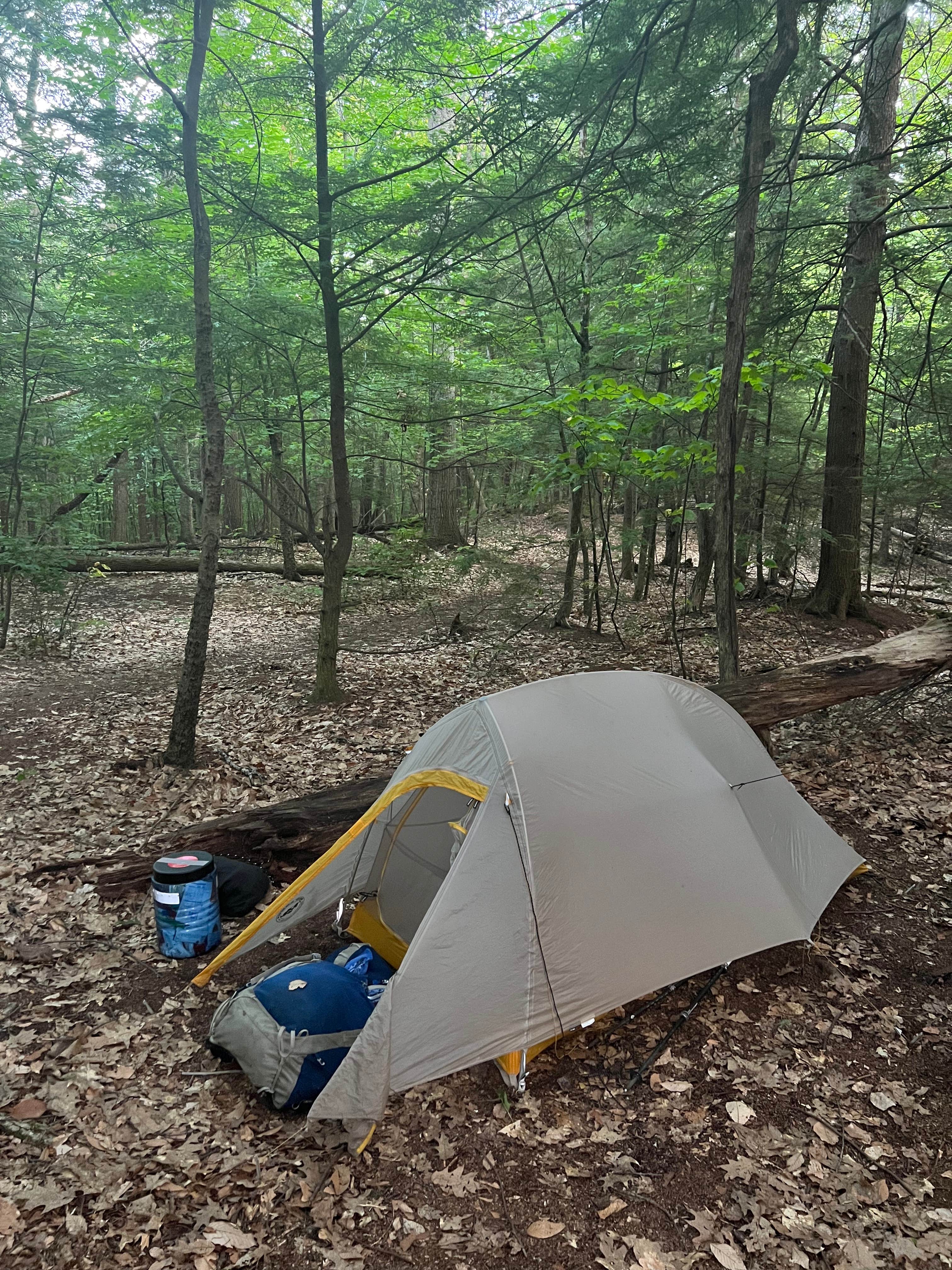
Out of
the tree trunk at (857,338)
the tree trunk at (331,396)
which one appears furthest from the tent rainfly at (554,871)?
the tree trunk at (857,338)

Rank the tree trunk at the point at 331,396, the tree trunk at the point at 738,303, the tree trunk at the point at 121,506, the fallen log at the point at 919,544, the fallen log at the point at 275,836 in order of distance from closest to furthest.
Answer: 1. the fallen log at the point at 275,836
2. the tree trunk at the point at 738,303
3. the tree trunk at the point at 331,396
4. the fallen log at the point at 919,544
5. the tree trunk at the point at 121,506

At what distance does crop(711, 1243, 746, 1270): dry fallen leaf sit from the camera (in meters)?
2.40

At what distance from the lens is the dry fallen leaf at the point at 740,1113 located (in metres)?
3.01

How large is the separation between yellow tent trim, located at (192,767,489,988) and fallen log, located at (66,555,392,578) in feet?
39.0

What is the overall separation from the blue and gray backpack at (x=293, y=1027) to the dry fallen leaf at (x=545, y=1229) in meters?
1.00

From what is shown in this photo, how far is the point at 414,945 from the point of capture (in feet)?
10.4

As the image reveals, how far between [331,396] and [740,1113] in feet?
22.7

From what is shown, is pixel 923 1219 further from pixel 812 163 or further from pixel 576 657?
pixel 812 163

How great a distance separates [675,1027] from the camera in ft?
11.4

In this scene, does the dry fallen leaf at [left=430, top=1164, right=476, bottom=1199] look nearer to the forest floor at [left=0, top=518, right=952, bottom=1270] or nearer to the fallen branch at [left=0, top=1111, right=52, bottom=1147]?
the forest floor at [left=0, top=518, right=952, bottom=1270]

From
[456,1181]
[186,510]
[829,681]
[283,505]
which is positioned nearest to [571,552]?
[829,681]

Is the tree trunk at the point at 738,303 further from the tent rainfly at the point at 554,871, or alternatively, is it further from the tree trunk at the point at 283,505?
the tree trunk at the point at 283,505

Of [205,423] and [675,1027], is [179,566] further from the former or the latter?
[675,1027]

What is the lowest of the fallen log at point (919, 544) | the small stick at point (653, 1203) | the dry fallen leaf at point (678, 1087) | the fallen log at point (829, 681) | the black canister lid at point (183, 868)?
the small stick at point (653, 1203)
